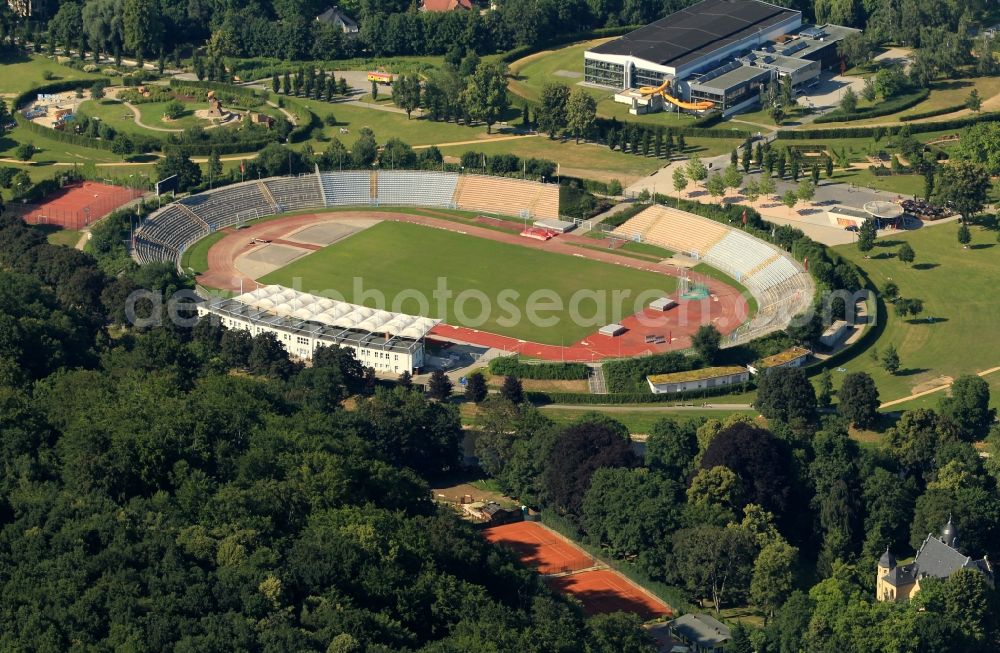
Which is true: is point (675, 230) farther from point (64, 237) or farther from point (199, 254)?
point (64, 237)

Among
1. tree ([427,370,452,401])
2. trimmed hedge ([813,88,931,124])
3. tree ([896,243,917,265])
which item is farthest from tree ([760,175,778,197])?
tree ([427,370,452,401])

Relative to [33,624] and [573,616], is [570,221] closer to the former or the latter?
[573,616]

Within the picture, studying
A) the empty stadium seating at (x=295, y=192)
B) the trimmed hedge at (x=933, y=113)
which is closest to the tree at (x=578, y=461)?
the empty stadium seating at (x=295, y=192)

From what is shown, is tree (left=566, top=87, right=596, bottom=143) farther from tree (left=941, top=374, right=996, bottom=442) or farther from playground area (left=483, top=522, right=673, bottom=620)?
playground area (left=483, top=522, right=673, bottom=620)

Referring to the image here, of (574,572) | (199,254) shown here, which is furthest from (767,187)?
(574,572)

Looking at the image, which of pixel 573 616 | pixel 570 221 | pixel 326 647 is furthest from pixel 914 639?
pixel 570 221
